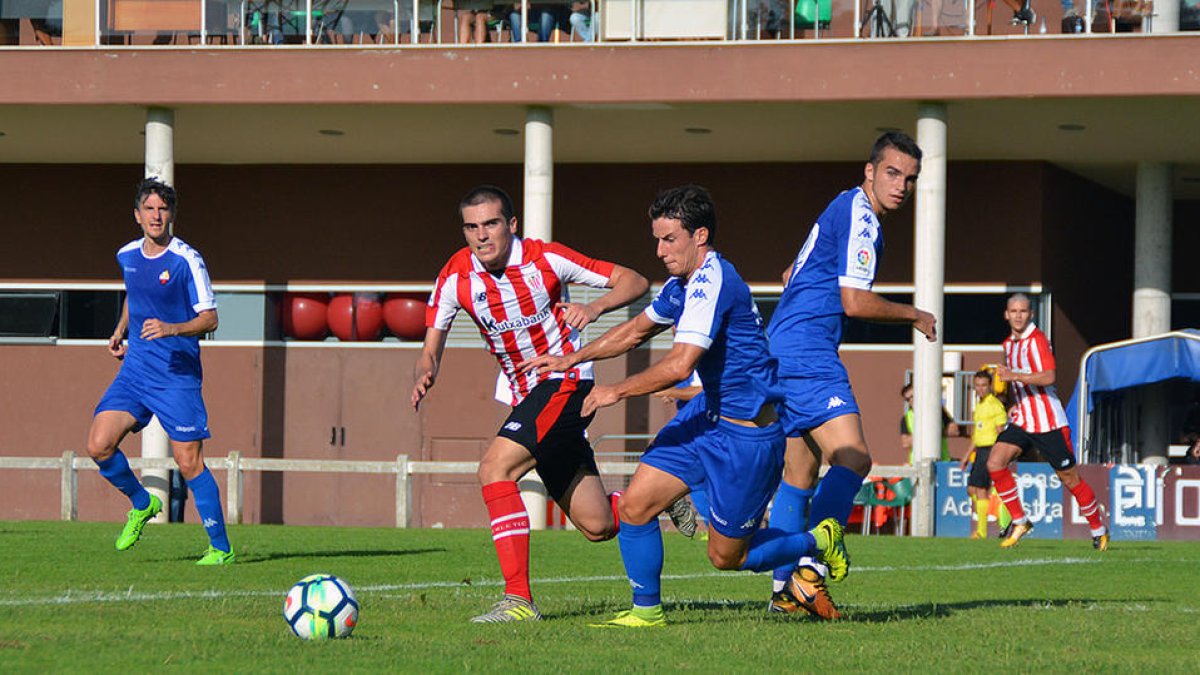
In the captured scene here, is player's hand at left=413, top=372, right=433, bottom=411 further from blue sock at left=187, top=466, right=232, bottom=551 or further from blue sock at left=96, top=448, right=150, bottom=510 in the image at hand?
blue sock at left=96, top=448, right=150, bottom=510

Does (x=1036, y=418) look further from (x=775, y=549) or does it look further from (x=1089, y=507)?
(x=775, y=549)

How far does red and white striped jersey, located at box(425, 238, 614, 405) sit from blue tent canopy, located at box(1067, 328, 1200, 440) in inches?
558

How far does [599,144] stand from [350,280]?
14.3ft

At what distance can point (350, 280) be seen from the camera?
1074 inches

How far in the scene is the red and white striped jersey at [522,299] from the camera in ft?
29.1

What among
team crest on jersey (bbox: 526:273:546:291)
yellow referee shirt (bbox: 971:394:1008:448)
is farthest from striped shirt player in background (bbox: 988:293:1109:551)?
team crest on jersey (bbox: 526:273:546:291)

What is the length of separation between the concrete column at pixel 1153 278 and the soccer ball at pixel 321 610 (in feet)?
67.9

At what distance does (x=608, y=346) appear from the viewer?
315 inches

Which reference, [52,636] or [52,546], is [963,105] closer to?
[52,546]

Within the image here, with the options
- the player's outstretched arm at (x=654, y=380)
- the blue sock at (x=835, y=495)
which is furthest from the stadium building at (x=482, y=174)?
the player's outstretched arm at (x=654, y=380)

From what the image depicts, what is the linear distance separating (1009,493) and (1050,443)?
0.78 metres

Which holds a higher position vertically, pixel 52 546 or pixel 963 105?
pixel 963 105

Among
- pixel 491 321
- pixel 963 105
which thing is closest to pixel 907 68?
pixel 963 105

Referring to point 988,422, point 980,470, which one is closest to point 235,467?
point 980,470
